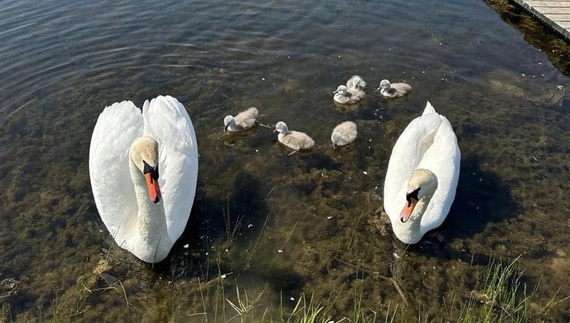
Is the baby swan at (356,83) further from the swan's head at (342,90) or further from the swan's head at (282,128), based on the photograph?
the swan's head at (282,128)

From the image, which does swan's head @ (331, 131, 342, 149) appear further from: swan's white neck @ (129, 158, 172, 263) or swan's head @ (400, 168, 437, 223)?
swan's white neck @ (129, 158, 172, 263)

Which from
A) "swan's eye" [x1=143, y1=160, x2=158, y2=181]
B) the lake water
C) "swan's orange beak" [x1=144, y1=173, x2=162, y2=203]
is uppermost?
"swan's eye" [x1=143, y1=160, x2=158, y2=181]

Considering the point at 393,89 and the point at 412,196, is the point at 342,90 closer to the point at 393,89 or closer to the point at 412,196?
the point at 393,89

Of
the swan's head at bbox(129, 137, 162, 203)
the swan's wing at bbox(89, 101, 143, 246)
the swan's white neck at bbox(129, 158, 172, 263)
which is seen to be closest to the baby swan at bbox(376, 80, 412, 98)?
the swan's wing at bbox(89, 101, 143, 246)

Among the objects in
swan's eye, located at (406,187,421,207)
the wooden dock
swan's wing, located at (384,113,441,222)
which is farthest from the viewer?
the wooden dock

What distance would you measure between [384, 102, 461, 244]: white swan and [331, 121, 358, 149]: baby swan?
126cm

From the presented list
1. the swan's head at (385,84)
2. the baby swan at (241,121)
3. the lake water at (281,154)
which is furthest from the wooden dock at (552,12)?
the baby swan at (241,121)

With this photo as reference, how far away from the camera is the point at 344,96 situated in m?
9.33

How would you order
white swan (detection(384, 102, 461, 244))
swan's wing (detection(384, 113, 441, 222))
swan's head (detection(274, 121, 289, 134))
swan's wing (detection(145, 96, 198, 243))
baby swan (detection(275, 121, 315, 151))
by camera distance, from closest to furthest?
white swan (detection(384, 102, 461, 244))
swan's wing (detection(145, 96, 198, 243))
swan's wing (detection(384, 113, 441, 222))
baby swan (detection(275, 121, 315, 151))
swan's head (detection(274, 121, 289, 134))

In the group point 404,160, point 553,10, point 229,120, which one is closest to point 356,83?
point 229,120

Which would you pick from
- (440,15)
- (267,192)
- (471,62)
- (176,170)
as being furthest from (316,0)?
(176,170)

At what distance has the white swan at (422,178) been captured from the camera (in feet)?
19.6

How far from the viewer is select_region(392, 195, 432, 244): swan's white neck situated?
20.2 ft

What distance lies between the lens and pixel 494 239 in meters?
6.93
